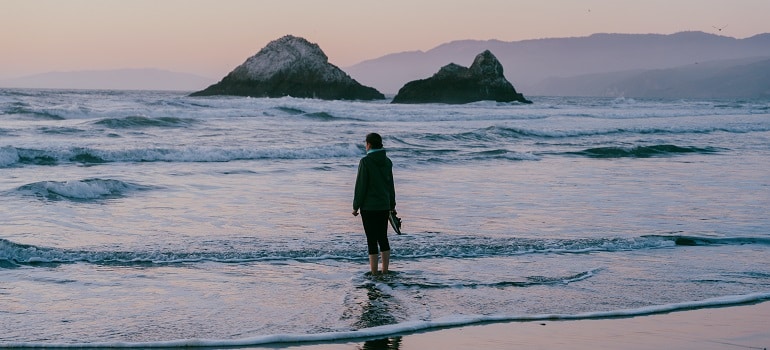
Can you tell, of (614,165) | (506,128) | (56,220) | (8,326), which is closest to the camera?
(8,326)

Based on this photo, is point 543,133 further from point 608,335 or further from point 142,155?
point 608,335

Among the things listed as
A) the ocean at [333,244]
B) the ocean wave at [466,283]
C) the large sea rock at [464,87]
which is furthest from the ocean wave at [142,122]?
the large sea rock at [464,87]

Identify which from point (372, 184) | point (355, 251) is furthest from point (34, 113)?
point (372, 184)

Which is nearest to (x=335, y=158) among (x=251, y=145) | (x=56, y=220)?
(x=251, y=145)

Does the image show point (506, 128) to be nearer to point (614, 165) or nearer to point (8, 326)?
point (614, 165)

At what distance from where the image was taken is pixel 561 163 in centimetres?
2383

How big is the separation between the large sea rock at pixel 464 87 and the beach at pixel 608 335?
257ft

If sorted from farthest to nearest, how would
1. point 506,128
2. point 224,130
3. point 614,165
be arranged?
point 506,128, point 224,130, point 614,165

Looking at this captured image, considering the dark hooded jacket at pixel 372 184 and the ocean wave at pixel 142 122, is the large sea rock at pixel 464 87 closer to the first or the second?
the ocean wave at pixel 142 122

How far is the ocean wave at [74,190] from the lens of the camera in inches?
558

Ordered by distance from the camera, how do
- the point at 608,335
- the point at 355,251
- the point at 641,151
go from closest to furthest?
the point at 608,335
the point at 355,251
the point at 641,151

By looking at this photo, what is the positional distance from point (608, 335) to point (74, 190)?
33.3 ft

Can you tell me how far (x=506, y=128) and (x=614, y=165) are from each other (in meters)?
14.1

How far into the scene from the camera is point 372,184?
905 cm
